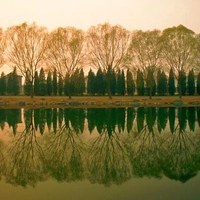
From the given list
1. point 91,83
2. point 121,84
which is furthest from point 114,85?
point 91,83

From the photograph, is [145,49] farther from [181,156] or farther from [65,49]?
[181,156]

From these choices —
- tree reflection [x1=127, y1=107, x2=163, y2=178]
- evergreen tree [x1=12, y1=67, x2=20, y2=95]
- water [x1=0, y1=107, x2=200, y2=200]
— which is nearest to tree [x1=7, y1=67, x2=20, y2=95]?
evergreen tree [x1=12, y1=67, x2=20, y2=95]

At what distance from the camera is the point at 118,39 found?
47562mm

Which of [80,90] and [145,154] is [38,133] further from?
[80,90]

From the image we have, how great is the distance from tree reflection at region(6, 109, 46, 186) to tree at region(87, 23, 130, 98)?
113ft

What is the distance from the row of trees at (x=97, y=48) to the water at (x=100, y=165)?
32667mm

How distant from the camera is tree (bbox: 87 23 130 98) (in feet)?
155

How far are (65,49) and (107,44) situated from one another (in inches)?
275

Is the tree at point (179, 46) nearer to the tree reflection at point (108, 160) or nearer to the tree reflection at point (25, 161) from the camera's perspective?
the tree reflection at point (108, 160)

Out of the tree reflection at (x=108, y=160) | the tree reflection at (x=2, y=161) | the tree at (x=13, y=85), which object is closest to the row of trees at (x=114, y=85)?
the tree at (x=13, y=85)

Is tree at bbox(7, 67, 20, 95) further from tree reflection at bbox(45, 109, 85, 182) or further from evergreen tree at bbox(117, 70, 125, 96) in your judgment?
tree reflection at bbox(45, 109, 85, 182)

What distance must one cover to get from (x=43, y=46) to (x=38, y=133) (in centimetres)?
3333

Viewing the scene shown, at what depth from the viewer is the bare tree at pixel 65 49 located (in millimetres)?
46938

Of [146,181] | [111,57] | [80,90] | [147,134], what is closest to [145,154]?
[146,181]
